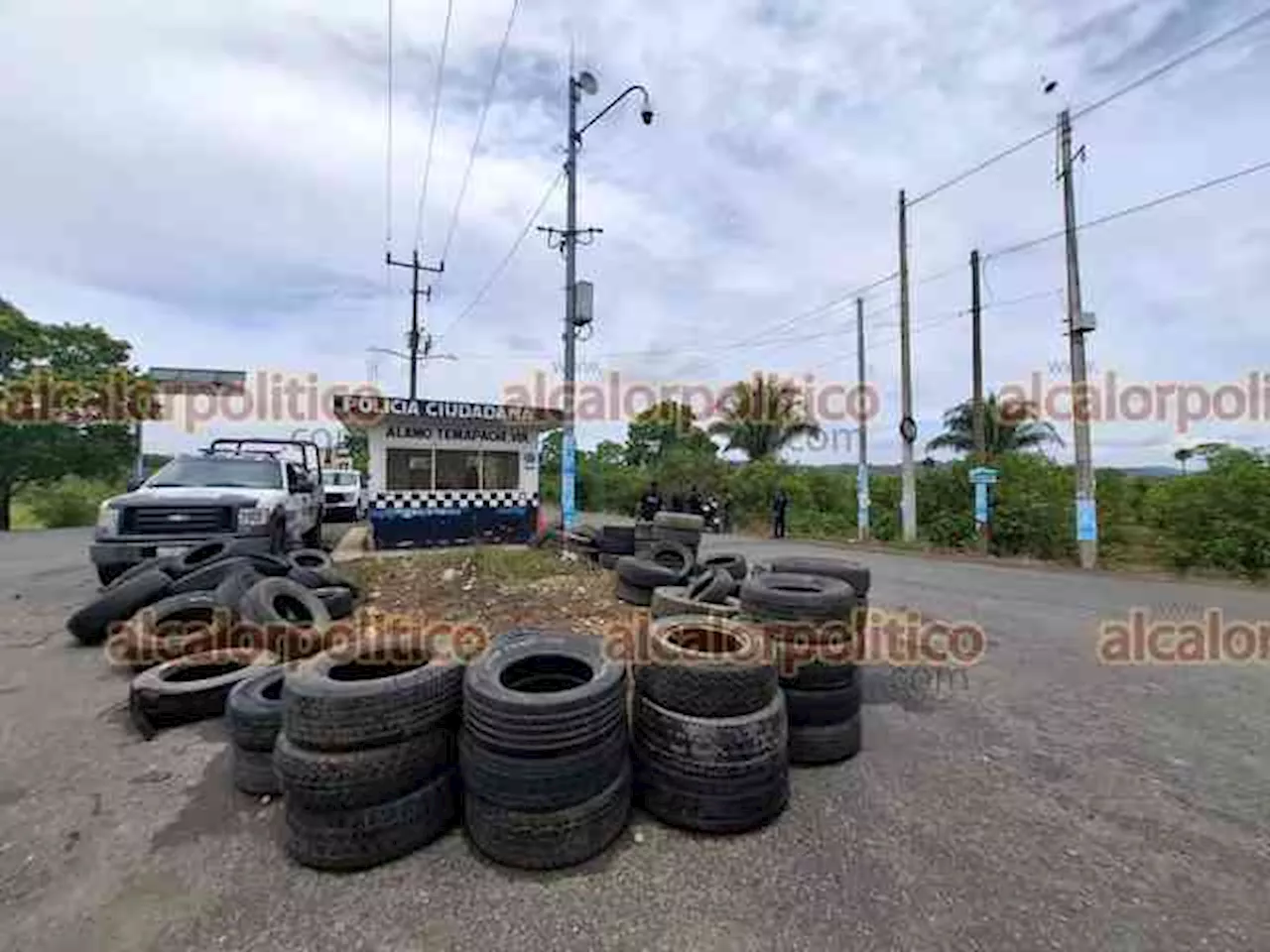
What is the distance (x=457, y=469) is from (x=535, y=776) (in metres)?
11.8

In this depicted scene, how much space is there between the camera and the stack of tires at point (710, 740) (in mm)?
2852

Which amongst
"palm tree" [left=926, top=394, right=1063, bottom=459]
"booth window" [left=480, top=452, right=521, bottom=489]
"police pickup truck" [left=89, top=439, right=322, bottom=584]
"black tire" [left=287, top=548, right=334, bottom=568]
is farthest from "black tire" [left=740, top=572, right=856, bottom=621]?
"palm tree" [left=926, top=394, right=1063, bottom=459]

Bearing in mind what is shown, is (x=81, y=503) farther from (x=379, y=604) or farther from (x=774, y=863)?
(x=774, y=863)

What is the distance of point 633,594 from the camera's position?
283 inches

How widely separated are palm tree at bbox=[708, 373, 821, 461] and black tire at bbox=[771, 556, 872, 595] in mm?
22813

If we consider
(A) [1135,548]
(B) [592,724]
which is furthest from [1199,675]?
(A) [1135,548]

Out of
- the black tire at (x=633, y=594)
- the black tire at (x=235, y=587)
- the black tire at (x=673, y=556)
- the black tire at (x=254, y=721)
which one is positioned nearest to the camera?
the black tire at (x=254, y=721)

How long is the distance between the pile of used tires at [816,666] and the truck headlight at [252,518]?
6.90 m

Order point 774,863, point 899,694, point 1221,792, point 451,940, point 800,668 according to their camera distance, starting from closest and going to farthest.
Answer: point 451,940 → point 774,863 → point 1221,792 → point 800,668 → point 899,694

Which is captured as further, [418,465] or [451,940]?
[418,465]

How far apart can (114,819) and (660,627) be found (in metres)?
2.75

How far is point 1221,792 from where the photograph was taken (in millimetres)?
3287

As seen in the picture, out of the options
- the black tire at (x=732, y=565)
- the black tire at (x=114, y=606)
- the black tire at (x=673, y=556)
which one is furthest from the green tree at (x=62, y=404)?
the black tire at (x=732, y=565)

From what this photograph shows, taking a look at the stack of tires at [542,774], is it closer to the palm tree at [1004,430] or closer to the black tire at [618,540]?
the black tire at [618,540]
